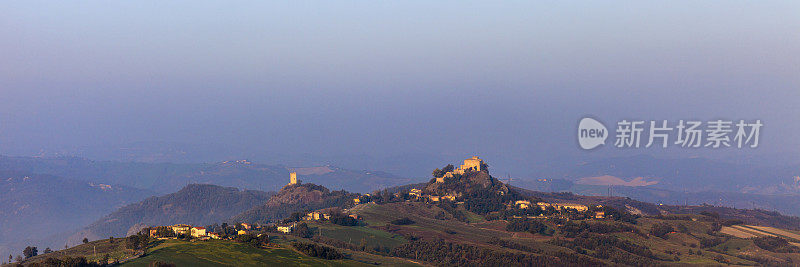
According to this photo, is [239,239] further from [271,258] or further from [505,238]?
[505,238]

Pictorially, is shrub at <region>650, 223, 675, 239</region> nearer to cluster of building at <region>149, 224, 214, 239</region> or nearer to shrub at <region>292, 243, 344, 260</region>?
shrub at <region>292, 243, 344, 260</region>

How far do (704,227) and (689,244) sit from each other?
26.0 metres

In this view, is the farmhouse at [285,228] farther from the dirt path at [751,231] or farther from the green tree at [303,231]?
the dirt path at [751,231]

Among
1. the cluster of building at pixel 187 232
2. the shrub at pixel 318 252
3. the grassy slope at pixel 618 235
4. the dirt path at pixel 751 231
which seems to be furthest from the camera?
the dirt path at pixel 751 231

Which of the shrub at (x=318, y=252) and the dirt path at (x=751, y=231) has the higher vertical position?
the dirt path at (x=751, y=231)

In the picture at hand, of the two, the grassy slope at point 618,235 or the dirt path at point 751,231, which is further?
the dirt path at point 751,231

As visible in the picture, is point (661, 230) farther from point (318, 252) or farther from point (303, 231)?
point (318, 252)

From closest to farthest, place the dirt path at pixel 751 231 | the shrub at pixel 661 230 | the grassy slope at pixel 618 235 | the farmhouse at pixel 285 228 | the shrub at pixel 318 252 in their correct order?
the shrub at pixel 318 252 → the grassy slope at pixel 618 235 → the farmhouse at pixel 285 228 → the shrub at pixel 661 230 → the dirt path at pixel 751 231

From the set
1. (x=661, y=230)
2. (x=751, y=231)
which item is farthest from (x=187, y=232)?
(x=751, y=231)

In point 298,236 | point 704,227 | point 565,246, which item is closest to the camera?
point 298,236

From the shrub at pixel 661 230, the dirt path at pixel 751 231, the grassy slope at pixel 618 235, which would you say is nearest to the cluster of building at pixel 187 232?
the grassy slope at pixel 618 235

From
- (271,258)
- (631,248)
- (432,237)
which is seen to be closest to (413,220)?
(432,237)

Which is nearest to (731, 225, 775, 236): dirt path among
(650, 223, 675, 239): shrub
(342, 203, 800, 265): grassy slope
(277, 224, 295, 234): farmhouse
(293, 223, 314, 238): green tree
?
(342, 203, 800, 265): grassy slope

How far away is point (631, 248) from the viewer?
14950 cm
